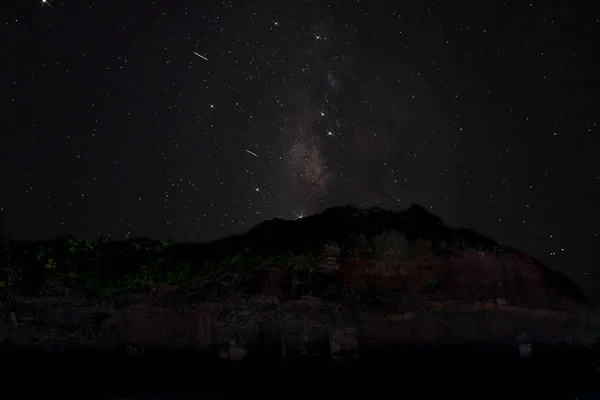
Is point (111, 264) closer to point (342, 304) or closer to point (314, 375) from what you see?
point (314, 375)

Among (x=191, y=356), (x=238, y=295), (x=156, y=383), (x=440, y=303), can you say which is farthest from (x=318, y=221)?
(x=156, y=383)

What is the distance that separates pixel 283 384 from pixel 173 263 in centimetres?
1140

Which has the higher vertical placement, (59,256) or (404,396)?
(59,256)

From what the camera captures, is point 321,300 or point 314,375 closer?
point 314,375

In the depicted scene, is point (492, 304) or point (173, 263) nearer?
point (492, 304)

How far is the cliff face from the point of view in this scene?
85.4 ft

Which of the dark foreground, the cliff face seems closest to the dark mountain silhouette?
the cliff face

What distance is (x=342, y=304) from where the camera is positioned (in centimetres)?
2675

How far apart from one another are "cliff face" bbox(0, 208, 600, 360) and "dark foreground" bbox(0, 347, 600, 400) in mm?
674

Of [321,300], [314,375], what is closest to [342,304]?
[321,300]

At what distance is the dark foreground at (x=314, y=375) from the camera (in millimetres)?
23125

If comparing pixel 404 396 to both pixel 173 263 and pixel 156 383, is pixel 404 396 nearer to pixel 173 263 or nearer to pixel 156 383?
pixel 156 383

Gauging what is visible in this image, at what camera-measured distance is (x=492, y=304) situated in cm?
2594

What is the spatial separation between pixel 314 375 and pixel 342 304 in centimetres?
387
